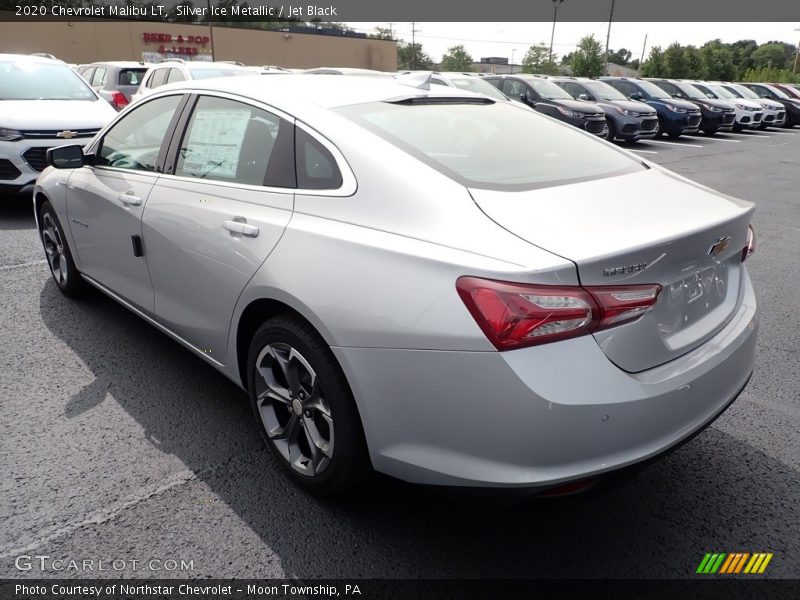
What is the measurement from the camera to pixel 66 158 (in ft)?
12.1

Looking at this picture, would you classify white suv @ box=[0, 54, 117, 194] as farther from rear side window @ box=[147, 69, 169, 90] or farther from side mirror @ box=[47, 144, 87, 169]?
rear side window @ box=[147, 69, 169, 90]

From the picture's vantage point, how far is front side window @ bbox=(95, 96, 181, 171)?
336cm

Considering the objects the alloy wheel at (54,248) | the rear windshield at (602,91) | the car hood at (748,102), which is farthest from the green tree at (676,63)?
the alloy wheel at (54,248)

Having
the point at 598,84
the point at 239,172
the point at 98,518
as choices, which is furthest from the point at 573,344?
the point at 598,84

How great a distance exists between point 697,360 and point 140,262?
2.71 meters

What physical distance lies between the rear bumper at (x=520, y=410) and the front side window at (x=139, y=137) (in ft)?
6.52

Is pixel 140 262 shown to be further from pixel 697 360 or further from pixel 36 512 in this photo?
pixel 697 360

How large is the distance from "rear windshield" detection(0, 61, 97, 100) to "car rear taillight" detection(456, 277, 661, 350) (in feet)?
25.7

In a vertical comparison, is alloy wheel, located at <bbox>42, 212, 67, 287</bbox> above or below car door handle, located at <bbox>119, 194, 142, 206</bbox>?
below

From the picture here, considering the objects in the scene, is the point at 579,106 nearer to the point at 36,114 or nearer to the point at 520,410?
the point at 36,114

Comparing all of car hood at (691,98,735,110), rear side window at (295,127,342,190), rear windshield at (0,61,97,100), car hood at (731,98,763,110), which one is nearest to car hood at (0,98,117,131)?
rear windshield at (0,61,97,100)

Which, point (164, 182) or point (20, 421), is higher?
point (164, 182)

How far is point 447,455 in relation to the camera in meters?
1.94

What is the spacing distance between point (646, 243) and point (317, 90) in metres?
1.62
